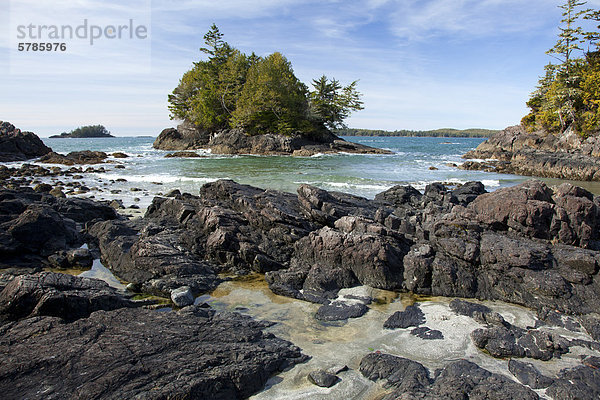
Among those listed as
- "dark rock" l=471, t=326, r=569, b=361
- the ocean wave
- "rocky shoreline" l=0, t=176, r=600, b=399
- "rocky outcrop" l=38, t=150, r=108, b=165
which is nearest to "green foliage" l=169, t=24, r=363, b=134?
"rocky outcrop" l=38, t=150, r=108, b=165

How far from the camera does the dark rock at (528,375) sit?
4.27 metres

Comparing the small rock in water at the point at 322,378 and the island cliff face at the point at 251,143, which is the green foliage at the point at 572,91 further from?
the small rock in water at the point at 322,378

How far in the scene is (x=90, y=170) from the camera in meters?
29.7

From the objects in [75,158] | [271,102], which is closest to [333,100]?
[271,102]

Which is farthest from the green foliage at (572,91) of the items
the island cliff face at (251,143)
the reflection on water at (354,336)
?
the reflection on water at (354,336)

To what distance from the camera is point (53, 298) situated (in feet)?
16.9

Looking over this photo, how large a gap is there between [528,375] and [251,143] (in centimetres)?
5260

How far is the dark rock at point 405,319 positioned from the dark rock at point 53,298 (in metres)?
4.20

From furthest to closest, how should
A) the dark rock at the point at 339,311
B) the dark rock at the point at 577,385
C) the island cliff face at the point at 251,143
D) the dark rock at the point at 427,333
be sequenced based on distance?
1. the island cliff face at the point at 251,143
2. the dark rock at the point at 339,311
3. the dark rock at the point at 427,333
4. the dark rock at the point at 577,385

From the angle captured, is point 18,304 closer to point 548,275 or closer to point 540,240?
point 548,275

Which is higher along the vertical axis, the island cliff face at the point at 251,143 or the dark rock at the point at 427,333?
the island cliff face at the point at 251,143

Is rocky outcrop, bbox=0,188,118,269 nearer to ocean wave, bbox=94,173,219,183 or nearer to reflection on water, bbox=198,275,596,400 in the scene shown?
reflection on water, bbox=198,275,596,400

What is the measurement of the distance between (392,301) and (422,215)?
540cm

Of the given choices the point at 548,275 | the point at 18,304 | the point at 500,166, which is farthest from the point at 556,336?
the point at 500,166
